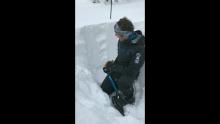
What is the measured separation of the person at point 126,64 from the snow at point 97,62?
0.29 ft

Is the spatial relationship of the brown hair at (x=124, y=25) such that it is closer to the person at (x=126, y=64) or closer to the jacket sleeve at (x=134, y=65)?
the person at (x=126, y=64)

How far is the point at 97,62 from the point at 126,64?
2.15 ft

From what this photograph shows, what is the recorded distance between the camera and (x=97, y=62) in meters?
4.53

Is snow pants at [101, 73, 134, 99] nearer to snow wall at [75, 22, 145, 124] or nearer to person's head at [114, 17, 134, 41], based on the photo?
snow wall at [75, 22, 145, 124]

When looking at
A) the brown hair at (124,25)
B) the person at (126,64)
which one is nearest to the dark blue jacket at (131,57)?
the person at (126,64)

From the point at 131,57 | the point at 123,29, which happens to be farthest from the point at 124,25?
the point at 131,57

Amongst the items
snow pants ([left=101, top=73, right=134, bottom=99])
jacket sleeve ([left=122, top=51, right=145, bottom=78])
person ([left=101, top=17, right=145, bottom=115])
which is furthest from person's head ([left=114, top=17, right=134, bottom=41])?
snow pants ([left=101, top=73, right=134, bottom=99])

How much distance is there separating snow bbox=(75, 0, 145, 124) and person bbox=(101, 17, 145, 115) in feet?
0.29
